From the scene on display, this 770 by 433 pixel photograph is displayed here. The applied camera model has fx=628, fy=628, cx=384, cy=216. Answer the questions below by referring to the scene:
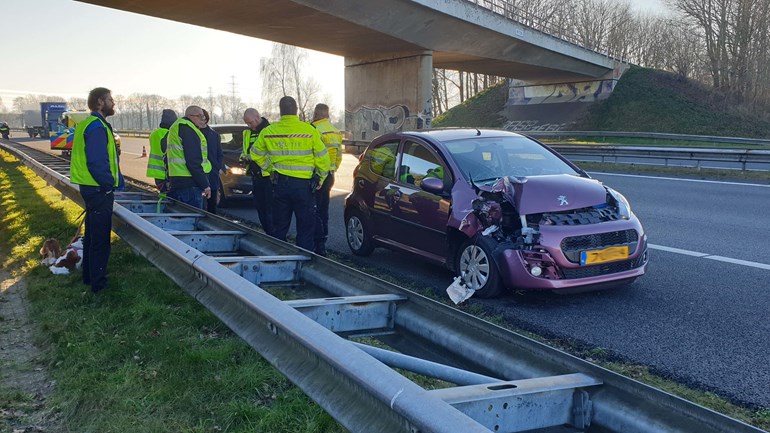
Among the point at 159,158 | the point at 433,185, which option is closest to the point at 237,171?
the point at 159,158

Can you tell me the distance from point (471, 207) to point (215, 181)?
14.6 ft

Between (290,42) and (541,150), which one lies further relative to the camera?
Result: (290,42)

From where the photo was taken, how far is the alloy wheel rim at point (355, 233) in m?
8.21

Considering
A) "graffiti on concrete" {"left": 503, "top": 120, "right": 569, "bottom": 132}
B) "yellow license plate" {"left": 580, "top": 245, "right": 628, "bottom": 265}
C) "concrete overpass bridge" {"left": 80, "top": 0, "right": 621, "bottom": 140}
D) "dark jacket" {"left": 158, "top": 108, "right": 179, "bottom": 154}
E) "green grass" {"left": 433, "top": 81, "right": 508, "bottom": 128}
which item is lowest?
"yellow license plate" {"left": 580, "top": 245, "right": 628, "bottom": 265}

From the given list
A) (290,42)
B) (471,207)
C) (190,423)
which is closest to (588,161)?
(290,42)

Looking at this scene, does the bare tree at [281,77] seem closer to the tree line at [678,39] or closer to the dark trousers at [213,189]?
the tree line at [678,39]

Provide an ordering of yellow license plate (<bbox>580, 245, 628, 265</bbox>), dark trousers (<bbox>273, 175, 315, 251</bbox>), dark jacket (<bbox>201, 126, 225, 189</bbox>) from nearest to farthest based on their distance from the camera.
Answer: yellow license plate (<bbox>580, 245, 628, 265</bbox>), dark trousers (<bbox>273, 175, 315, 251</bbox>), dark jacket (<bbox>201, 126, 225, 189</bbox>)

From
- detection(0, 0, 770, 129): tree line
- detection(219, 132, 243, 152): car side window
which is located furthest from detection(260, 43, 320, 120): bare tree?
detection(219, 132, 243, 152): car side window

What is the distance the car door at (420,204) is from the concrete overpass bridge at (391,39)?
15.6 metres

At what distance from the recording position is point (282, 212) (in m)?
7.22

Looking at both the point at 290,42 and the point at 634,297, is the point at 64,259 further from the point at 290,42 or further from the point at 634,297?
the point at 290,42

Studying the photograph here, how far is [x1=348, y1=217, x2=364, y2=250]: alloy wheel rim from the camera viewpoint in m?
8.21

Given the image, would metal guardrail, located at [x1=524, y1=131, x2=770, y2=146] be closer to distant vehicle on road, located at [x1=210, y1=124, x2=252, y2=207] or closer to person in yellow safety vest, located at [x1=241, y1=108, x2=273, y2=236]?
distant vehicle on road, located at [x1=210, y1=124, x2=252, y2=207]

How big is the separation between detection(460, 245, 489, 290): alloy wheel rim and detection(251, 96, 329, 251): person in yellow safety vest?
1.84m
